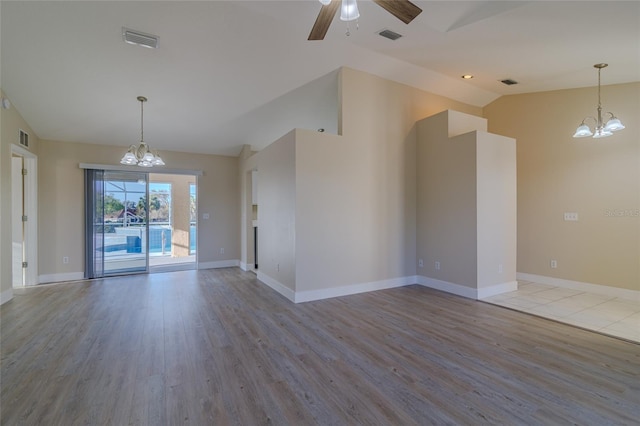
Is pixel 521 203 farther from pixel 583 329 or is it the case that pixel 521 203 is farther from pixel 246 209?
pixel 246 209

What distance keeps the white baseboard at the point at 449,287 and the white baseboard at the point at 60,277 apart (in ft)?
22.4

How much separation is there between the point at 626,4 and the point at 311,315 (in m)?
4.68

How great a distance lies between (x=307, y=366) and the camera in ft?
8.11

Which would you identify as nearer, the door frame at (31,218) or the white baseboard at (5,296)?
the white baseboard at (5,296)

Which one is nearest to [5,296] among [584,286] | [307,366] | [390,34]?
[307,366]

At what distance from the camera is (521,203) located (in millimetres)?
5586

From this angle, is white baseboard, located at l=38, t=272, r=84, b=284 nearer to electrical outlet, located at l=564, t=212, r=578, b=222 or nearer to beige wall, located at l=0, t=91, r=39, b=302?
beige wall, located at l=0, t=91, r=39, b=302

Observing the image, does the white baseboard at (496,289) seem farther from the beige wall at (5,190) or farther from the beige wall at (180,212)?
the beige wall at (180,212)

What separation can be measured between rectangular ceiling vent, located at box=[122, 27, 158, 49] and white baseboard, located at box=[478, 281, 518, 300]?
222 inches

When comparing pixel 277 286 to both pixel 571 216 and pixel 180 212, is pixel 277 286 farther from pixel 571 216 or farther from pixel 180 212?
pixel 180 212

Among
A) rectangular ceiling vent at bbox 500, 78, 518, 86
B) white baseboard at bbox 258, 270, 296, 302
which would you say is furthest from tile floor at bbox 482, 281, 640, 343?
rectangular ceiling vent at bbox 500, 78, 518, 86

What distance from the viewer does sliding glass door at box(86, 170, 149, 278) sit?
586cm

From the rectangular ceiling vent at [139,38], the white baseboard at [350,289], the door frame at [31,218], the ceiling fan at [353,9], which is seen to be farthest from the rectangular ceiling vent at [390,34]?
the door frame at [31,218]

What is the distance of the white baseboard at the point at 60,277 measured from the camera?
546 cm
